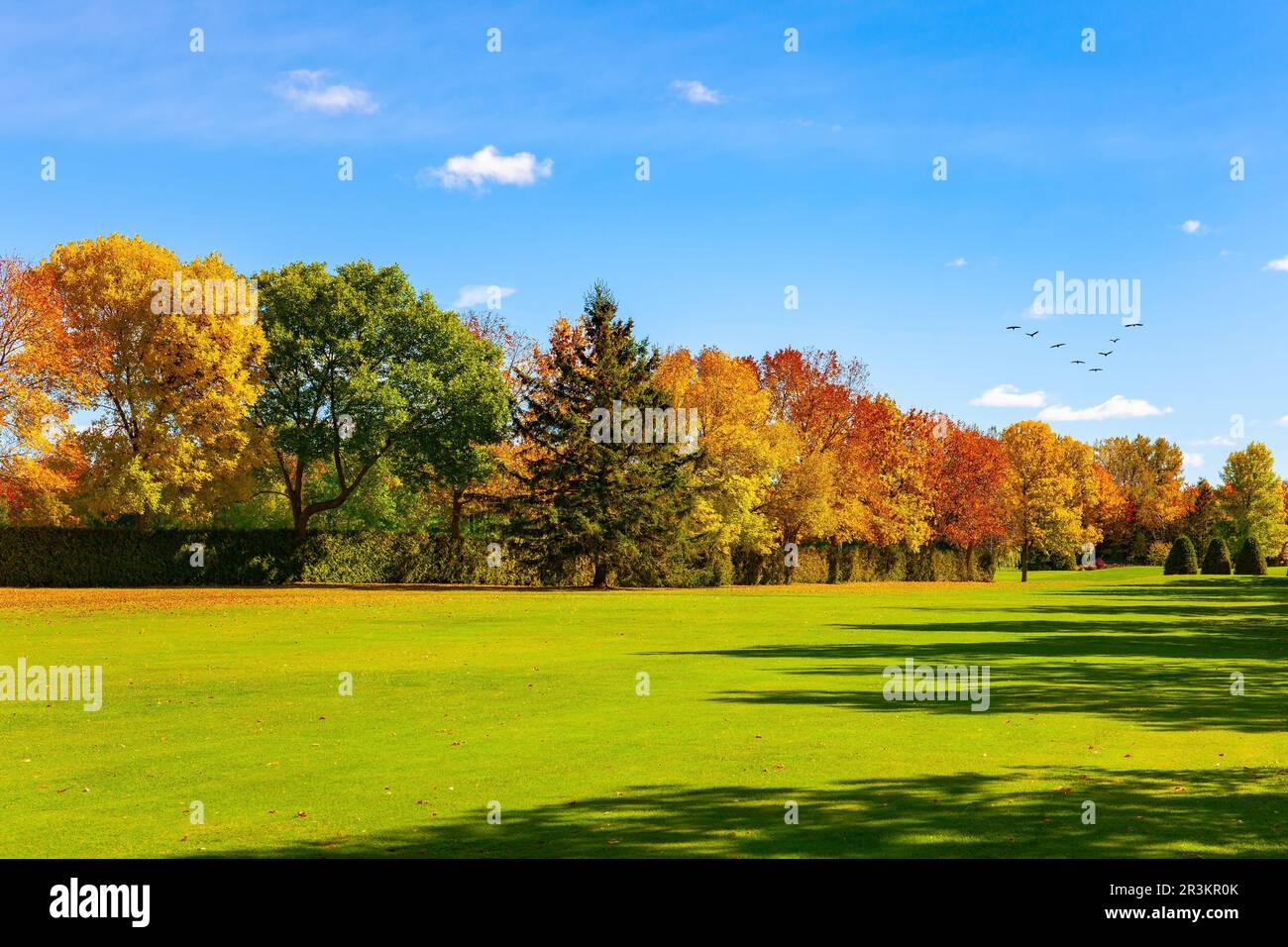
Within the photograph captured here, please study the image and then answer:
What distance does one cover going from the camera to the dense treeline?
2250 inches

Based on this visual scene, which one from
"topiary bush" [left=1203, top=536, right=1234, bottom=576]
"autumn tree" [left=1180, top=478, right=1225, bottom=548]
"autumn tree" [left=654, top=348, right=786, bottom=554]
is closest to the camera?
"autumn tree" [left=654, top=348, right=786, bottom=554]

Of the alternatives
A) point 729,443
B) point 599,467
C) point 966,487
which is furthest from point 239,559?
point 966,487

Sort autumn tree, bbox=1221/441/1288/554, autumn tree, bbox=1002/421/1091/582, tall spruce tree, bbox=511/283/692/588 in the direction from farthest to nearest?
1. autumn tree, bbox=1221/441/1288/554
2. autumn tree, bbox=1002/421/1091/582
3. tall spruce tree, bbox=511/283/692/588

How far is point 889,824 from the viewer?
9008 mm

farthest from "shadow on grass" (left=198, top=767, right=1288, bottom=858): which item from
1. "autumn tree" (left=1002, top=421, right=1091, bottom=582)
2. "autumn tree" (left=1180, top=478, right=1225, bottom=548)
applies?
"autumn tree" (left=1180, top=478, right=1225, bottom=548)

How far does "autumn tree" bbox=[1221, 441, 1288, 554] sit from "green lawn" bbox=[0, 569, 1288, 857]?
4152 inches

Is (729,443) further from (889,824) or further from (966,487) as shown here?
(889,824)

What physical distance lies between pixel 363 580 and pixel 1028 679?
50.2 meters

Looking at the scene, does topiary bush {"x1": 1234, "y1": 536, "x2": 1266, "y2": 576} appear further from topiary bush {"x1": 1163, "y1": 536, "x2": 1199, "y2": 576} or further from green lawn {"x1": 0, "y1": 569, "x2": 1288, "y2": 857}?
green lawn {"x1": 0, "y1": 569, "x2": 1288, "y2": 857}

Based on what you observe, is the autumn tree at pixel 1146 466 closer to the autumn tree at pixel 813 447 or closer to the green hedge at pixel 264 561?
the autumn tree at pixel 813 447

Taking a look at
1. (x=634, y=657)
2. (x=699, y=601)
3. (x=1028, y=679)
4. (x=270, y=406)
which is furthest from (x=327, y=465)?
(x=1028, y=679)

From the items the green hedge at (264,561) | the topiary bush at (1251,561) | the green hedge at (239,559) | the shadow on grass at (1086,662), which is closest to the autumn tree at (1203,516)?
the topiary bush at (1251,561)

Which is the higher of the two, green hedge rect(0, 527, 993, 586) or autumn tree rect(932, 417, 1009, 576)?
autumn tree rect(932, 417, 1009, 576)

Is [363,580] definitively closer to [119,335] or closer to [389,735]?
[119,335]
